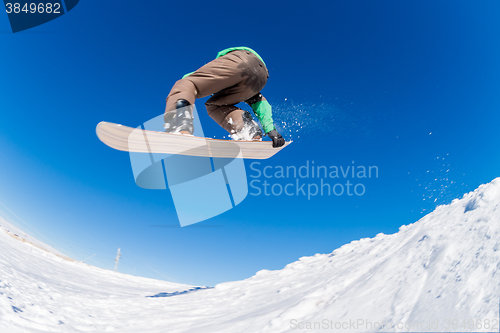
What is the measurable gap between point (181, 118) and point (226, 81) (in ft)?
2.52

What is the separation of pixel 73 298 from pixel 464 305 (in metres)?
4.68

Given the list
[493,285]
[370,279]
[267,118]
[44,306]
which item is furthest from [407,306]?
[44,306]

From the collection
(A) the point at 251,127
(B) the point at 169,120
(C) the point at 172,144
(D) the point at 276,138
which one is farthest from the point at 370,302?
(C) the point at 172,144

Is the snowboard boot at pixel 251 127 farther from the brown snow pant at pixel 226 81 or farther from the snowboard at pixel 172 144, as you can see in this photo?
the brown snow pant at pixel 226 81

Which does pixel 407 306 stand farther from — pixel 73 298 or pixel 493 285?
pixel 73 298

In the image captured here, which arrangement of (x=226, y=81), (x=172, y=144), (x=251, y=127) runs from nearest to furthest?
(x=226, y=81)
(x=172, y=144)
(x=251, y=127)

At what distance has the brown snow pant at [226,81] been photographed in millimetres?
2592

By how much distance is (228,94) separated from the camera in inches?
129

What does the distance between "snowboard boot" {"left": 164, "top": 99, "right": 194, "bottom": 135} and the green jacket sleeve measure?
1.38m

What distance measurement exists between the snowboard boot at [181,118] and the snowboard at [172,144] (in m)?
0.09

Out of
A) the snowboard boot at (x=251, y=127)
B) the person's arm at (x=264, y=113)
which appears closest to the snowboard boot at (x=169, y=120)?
the snowboard boot at (x=251, y=127)

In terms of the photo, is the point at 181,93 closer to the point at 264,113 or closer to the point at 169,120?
the point at 169,120

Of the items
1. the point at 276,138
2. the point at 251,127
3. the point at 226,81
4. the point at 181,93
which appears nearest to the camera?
the point at 181,93

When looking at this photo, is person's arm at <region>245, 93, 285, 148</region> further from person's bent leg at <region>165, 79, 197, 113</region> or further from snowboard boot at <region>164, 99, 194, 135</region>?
snowboard boot at <region>164, 99, 194, 135</region>
